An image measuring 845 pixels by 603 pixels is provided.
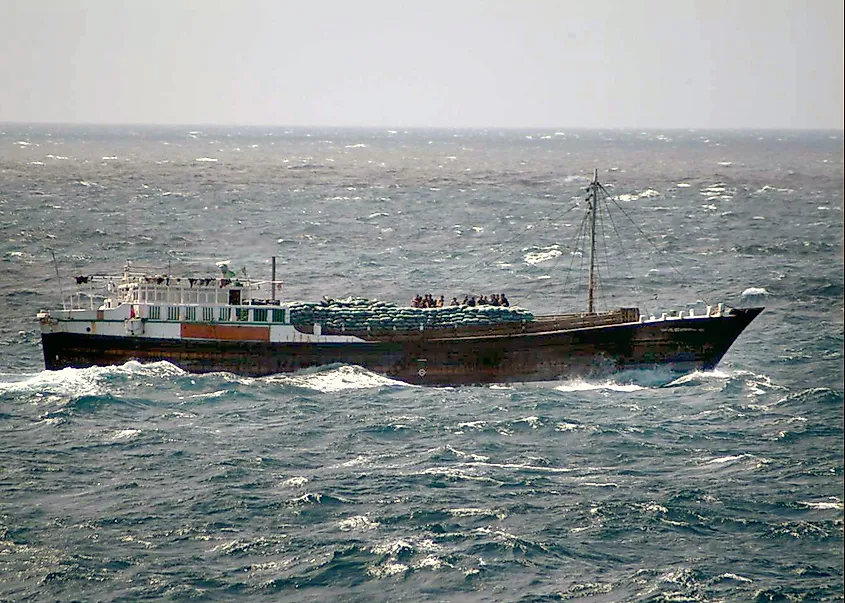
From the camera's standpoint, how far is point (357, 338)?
8131 cm

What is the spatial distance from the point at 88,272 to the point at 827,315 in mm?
60212

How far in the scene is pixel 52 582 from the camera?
4991 cm

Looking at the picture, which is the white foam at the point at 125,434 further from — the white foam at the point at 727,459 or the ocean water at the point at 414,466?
the white foam at the point at 727,459

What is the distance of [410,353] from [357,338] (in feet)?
11.6

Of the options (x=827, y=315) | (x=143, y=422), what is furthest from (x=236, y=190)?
(x=143, y=422)

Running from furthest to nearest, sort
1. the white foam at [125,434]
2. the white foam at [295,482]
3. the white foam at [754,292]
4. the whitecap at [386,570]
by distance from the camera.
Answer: the white foam at [754,292] → the white foam at [125,434] → the white foam at [295,482] → the whitecap at [386,570]

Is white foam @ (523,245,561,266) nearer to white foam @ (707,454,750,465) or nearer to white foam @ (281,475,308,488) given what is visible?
white foam @ (707,454,750,465)

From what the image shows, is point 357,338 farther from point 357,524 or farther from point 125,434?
point 357,524

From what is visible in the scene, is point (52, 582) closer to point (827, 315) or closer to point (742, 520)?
point (742, 520)

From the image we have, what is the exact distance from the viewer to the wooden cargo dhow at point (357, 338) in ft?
265

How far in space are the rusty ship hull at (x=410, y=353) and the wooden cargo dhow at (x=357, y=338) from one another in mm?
63

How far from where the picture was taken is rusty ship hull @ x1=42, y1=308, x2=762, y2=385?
80688 mm

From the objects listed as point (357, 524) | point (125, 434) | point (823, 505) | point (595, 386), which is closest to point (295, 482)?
point (357, 524)

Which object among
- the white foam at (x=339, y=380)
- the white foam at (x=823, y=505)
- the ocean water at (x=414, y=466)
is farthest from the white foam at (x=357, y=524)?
the white foam at (x=339, y=380)
